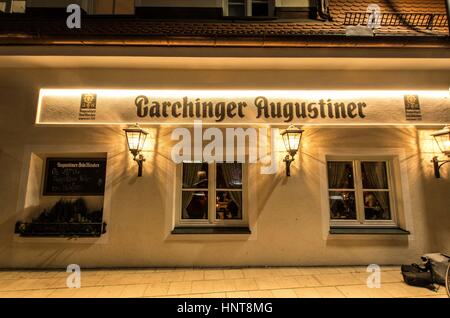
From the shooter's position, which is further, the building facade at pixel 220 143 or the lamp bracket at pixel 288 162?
the lamp bracket at pixel 288 162

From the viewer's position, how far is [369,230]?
4.25 m

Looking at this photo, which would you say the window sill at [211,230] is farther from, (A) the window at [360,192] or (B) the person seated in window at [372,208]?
(B) the person seated in window at [372,208]

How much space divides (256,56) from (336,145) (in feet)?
7.27

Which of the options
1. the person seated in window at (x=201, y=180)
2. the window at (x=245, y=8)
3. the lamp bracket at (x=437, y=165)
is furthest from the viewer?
the window at (x=245, y=8)

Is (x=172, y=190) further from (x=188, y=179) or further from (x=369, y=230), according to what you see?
(x=369, y=230)

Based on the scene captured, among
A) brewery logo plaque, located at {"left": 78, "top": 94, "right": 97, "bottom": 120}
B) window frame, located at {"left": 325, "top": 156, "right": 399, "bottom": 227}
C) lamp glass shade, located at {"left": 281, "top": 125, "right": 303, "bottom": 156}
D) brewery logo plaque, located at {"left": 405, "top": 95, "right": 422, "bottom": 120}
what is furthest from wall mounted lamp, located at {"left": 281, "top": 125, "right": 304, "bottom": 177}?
brewery logo plaque, located at {"left": 78, "top": 94, "right": 97, "bottom": 120}

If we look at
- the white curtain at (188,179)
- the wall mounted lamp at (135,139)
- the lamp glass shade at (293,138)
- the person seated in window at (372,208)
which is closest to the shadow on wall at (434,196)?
the person seated in window at (372,208)

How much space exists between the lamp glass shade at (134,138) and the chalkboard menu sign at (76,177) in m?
0.82

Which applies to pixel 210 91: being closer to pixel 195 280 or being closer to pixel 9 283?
pixel 195 280

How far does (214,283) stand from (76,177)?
3.22 metres

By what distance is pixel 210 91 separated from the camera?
4.52m

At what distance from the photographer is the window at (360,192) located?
4.44 meters

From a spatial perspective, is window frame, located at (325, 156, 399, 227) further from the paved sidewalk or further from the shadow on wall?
the paved sidewalk
